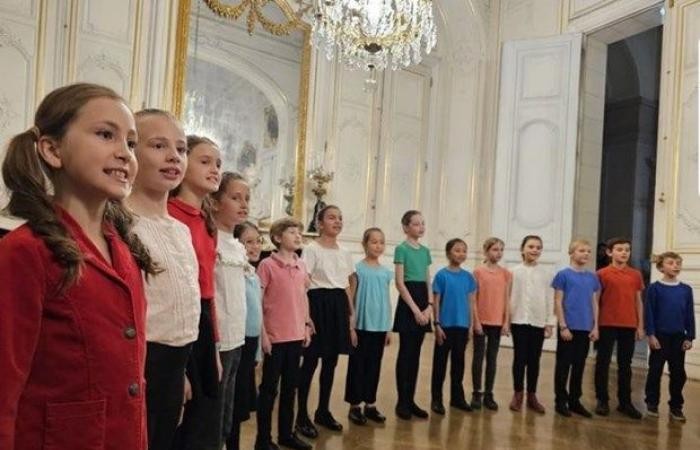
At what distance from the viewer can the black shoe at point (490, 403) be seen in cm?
410

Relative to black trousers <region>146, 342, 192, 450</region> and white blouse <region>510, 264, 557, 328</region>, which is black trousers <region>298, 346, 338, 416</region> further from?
black trousers <region>146, 342, 192, 450</region>

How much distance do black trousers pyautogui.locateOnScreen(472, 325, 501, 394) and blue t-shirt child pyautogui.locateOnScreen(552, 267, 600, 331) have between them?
0.50 metres

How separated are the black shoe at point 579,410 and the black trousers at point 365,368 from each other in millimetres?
1466

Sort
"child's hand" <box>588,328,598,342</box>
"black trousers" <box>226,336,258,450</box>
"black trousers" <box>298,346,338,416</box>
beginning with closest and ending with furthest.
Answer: "black trousers" <box>226,336,258,450</box>, "black trousers" <box>298,346,338,416</box>, "child's hand" <box>588,328,598,342</box>

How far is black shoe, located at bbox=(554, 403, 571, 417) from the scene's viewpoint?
4.05 m

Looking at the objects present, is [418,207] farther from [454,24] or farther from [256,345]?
[256,345]

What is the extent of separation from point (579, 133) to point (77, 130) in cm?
A: 741

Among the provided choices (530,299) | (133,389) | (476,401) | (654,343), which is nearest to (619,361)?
(654,343)

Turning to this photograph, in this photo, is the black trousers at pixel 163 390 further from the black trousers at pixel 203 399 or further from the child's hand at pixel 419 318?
the child's hand at pixel 419 318

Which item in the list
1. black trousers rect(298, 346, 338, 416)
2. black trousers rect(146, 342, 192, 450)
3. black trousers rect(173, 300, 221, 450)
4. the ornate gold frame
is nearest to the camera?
black trousers rect(146, 342, 192, 450)

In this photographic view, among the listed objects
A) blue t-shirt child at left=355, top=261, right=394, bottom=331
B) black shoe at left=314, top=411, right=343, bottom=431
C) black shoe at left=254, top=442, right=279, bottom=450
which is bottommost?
black shoe at left=314, top=411, right=343, bottom=431

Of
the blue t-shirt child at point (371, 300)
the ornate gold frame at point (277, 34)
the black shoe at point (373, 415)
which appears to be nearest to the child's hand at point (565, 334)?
the blue t-shirt child at point (371, 300)

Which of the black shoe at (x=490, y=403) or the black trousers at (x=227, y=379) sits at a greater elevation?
the black trousers at (x=227, y=379)

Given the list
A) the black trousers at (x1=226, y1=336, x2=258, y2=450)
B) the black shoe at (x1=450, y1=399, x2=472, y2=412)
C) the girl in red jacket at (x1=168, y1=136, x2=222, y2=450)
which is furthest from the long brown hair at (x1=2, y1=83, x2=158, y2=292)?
the black shoe at (x1=450, y1=399, x2=472, y2=412)
